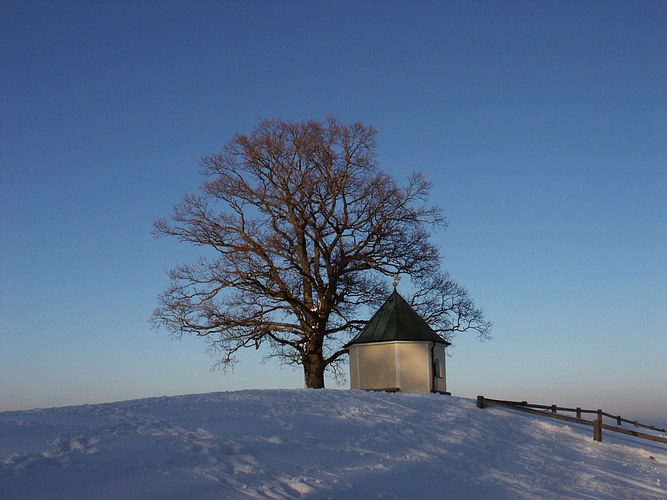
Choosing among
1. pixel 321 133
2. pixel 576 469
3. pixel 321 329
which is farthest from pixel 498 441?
pixel 321 133

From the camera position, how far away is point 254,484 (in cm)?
1036

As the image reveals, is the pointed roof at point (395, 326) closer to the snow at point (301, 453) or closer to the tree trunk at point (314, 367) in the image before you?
the tree trunk at point (314, 367)

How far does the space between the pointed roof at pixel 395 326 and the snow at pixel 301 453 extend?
791 centimetres

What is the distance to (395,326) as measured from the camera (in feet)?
94.6

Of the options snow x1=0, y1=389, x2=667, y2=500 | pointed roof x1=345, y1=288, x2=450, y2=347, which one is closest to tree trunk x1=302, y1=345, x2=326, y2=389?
pointed roof x1=345, y1=288, x2=450, y2=347

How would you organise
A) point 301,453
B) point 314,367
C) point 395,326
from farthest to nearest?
point 314,367
point 395,326
point 301,453

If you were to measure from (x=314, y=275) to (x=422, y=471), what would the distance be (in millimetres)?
18923

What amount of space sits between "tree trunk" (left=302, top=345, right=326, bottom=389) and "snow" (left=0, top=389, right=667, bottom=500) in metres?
9.68

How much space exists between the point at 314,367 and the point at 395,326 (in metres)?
4.32

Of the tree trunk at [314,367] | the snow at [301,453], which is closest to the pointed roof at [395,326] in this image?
the tree trunk at [314,367]

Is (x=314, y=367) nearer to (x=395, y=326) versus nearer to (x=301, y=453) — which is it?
(x=395, y=326)

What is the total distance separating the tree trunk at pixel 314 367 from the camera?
30.3 metres

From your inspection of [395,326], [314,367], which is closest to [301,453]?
[395,326]

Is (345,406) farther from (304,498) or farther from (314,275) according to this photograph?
(314,275)
